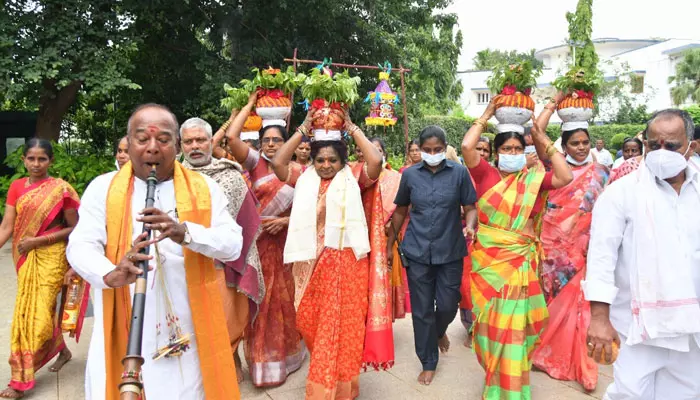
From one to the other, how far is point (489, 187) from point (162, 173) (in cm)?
281

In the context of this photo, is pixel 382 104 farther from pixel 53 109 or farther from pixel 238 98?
pixel 53 109

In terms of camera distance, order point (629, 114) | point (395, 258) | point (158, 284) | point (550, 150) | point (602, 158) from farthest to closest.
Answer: point (629, 114), point (602, 158), point (395, 258), point (550, 150), point (158, 284)

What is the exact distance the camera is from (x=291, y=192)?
5172mm

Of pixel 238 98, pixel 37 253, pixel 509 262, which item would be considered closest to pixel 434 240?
pixel 509 262

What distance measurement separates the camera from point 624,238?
316 cm

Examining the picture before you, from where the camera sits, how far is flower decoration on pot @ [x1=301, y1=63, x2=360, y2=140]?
4.64 m

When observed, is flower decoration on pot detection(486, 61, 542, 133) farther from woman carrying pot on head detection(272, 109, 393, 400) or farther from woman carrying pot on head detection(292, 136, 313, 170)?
woman carrying pot on head detection(292, 136, 313, 170)

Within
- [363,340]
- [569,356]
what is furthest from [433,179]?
[569,356]

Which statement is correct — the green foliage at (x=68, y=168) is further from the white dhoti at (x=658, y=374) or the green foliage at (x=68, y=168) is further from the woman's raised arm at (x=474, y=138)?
the white dhoti at (x=658, y=374)

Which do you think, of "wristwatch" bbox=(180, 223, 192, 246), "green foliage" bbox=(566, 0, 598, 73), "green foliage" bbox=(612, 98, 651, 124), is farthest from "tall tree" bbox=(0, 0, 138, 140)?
"green foliage" bbox=(566, 0, 598, 73)

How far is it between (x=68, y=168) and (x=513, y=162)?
960 centimetres

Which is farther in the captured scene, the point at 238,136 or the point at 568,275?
the point at 568,275

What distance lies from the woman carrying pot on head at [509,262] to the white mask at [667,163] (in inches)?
54.9

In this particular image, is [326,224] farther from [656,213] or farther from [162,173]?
[656,213]
